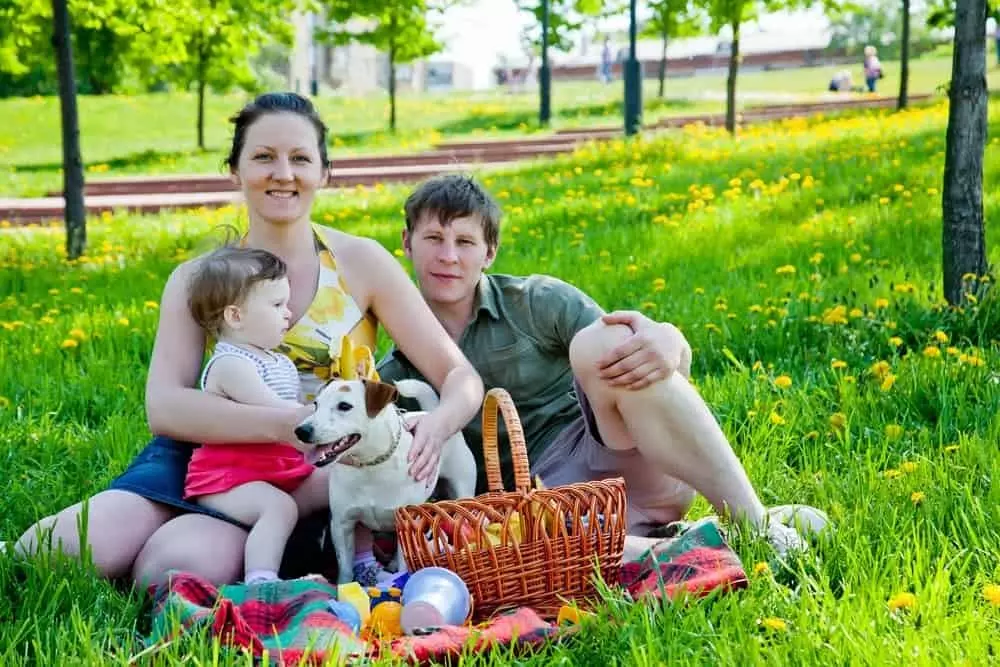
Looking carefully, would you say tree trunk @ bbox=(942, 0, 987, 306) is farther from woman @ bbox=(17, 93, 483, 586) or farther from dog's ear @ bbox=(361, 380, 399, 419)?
dog's ear @ bbox=(361, 380, 399, 419)

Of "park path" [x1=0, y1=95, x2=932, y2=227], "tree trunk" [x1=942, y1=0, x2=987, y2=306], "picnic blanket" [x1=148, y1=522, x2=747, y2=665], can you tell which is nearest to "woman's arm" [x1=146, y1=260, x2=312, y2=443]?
"picnic blanket" [x1=148, y1=522, x2=747, y2=665]

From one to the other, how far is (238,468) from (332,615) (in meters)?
0.75

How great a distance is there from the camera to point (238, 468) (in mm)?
3199

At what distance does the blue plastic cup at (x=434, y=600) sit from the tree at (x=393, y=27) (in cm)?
2234

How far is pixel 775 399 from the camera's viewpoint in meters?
4.19

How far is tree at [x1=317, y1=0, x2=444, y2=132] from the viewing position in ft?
78.1

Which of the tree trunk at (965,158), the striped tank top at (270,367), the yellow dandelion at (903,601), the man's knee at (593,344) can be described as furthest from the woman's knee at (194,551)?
the tree trunk at (965,158)

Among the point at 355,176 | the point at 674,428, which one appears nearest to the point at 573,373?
the point at 674,428

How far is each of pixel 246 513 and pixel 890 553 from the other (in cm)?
166

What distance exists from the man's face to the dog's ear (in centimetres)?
76

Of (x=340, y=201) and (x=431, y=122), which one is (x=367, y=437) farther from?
(x=431, y=122)

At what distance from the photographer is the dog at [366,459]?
2.77 m

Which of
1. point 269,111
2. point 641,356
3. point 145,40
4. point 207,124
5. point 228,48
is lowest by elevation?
point 641,356

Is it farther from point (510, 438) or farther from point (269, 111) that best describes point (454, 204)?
point (510, 438)
